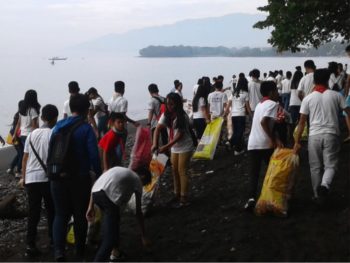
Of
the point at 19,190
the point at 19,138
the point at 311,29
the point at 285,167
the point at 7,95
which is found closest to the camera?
the point at 285,167

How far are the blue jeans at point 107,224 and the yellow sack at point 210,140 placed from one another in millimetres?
5560

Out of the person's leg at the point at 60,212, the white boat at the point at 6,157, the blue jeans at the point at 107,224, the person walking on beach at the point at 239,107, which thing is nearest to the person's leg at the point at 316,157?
the blue jeans at the point at 107,224

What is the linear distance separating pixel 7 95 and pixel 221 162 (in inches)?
1964

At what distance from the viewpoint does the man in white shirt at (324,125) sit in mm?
6551

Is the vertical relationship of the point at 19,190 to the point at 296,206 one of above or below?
below

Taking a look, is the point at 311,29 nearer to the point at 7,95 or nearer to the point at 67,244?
the point at 67,244

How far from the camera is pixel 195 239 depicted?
255 inches

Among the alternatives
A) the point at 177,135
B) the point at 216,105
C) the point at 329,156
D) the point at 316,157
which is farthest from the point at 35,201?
the point at 216,105

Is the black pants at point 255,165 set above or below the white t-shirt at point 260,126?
below

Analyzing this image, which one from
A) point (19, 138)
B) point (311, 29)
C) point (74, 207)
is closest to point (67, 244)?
point (74, 207)

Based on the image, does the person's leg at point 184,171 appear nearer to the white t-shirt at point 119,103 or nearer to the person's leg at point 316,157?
the person's leg at point 316,157

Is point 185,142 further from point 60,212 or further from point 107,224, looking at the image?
point 107,224

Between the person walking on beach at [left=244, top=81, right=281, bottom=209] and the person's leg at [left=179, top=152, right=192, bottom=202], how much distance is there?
979 millimetres

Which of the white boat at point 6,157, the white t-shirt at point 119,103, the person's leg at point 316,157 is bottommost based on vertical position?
the white boat at point 6,157
